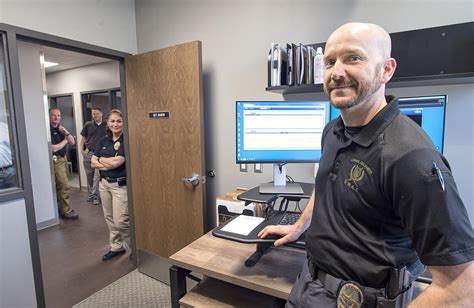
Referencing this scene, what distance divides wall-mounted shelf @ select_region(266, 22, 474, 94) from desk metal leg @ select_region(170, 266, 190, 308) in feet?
4.71

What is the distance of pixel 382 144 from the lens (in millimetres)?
784

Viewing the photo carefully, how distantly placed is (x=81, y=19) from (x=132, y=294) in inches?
88.7

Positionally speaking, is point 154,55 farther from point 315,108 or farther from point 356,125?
point 356,125

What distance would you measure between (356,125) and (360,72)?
0.17 metres

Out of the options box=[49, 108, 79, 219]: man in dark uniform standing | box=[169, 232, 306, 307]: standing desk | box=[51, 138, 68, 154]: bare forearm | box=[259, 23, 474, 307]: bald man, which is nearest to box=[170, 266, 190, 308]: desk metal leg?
box=[169, 232, 306, 307]: standing desk

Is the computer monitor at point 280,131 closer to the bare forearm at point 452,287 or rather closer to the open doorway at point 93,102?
the bare forearm at point 452,287

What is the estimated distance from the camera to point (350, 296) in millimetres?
818

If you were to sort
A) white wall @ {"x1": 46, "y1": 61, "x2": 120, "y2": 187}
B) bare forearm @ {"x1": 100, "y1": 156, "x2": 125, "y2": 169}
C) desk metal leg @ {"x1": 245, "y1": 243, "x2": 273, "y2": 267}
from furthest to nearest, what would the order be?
white wall @ {"x1": 46, "y1": 61, "x2": 120, "y2": 187} < bare forearm @ {"x1": 100, "y1": 156, "x2": 125, "y2": 169} < desk metal leg @ {"x1": 245, "y1": 243, "x2": 273, "y2": 267}

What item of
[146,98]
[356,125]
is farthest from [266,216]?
[146,98]

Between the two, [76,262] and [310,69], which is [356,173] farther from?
[76,262]

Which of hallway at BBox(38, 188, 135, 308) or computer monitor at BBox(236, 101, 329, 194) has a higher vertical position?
computer monitor at BBox(236, 101, 329, 194)

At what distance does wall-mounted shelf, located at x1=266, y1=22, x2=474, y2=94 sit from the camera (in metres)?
1.35

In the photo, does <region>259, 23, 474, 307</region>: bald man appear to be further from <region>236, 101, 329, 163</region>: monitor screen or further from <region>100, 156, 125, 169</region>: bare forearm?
<region>100, 156, 125, 169</region>: bare forearm

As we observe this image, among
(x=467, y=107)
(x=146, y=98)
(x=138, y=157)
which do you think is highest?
(x=146, y=98)
